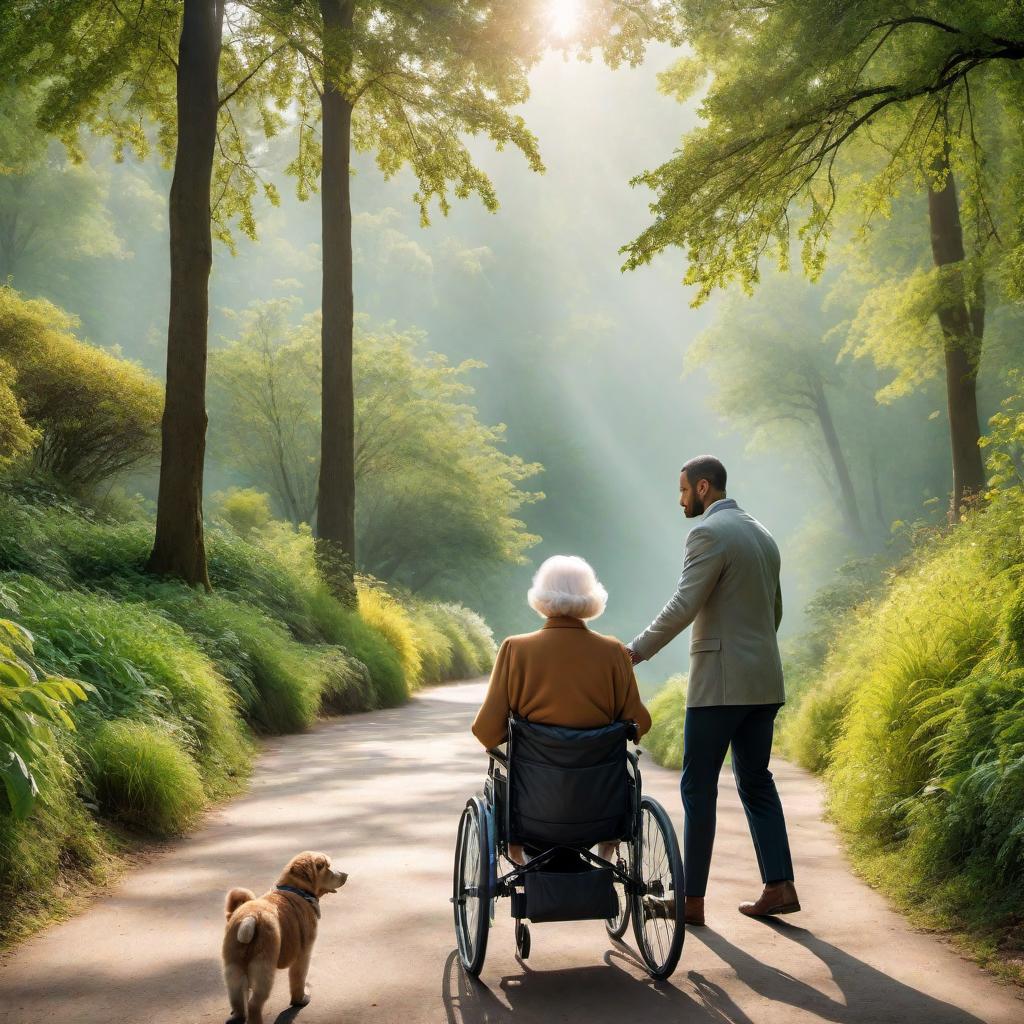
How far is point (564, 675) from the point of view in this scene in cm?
417

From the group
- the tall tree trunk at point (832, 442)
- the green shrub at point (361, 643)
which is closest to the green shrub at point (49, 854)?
the green shrub at point (361, 643)

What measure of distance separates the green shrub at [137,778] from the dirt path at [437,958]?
0.26 meters

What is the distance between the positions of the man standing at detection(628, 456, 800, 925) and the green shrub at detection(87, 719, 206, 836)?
9.83ft

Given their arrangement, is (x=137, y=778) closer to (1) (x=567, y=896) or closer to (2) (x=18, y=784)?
(2) (x=18, y=784)

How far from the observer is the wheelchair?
12.7ft

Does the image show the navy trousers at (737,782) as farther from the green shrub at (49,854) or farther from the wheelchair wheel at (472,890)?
the green shrub at (49,854)

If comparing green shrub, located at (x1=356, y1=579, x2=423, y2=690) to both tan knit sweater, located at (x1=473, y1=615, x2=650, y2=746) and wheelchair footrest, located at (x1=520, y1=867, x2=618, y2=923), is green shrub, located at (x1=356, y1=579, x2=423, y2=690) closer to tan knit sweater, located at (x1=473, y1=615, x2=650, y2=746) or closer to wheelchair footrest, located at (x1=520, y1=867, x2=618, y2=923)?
tan knit sweater, located at (x1=473, y1=615, x2=650, y2=746)

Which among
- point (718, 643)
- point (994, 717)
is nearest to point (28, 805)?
point (718, 643)

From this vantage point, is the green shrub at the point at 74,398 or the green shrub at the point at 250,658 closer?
the green shrub at the point at 250,658

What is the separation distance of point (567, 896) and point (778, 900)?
1.46m

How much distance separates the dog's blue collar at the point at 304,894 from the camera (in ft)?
12.5

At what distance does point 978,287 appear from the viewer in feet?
47.6

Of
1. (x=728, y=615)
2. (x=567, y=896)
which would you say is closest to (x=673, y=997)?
(x=567, y=896)

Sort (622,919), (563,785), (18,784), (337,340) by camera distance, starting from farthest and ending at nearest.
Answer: (337,340)
(622,919)
(18,784)
(563,785)
